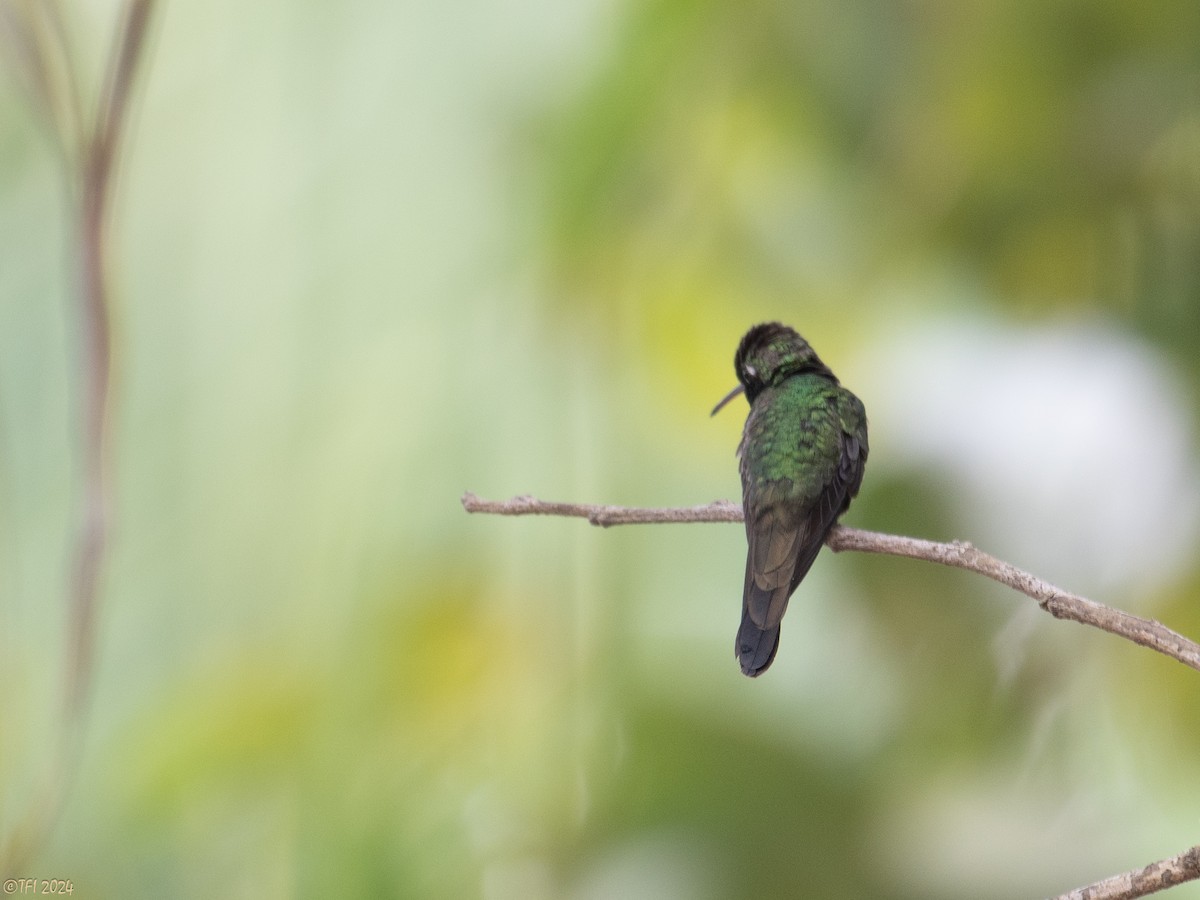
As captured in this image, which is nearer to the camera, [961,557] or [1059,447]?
[961,557]

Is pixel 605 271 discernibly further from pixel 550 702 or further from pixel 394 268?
pixel 550 702

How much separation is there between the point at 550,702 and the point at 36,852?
0.55 metres

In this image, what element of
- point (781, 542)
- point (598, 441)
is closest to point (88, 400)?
point (598, 441)

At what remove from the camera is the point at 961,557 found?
0.41 m

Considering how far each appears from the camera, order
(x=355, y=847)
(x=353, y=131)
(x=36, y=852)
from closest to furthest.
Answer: (x=36, y=852), (x=355, y=847), (x=353, y=131)

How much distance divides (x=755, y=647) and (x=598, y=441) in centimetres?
101

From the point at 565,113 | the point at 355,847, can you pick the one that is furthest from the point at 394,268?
Result: the point at 355,847

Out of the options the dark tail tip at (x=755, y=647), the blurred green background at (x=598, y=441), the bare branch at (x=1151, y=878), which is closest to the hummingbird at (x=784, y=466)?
the dark tail tip at (x=755, y=647)

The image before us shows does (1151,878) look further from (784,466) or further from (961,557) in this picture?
(784,466)

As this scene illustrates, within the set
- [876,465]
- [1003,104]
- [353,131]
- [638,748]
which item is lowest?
[638,748]

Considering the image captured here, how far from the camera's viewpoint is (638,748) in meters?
1.31

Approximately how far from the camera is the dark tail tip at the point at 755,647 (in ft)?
1.19

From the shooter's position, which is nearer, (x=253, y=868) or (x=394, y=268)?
(x=253, y=868)

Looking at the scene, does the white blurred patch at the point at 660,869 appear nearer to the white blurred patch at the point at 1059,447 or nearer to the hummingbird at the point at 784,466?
the white blurred patch at the point at 1059,447
